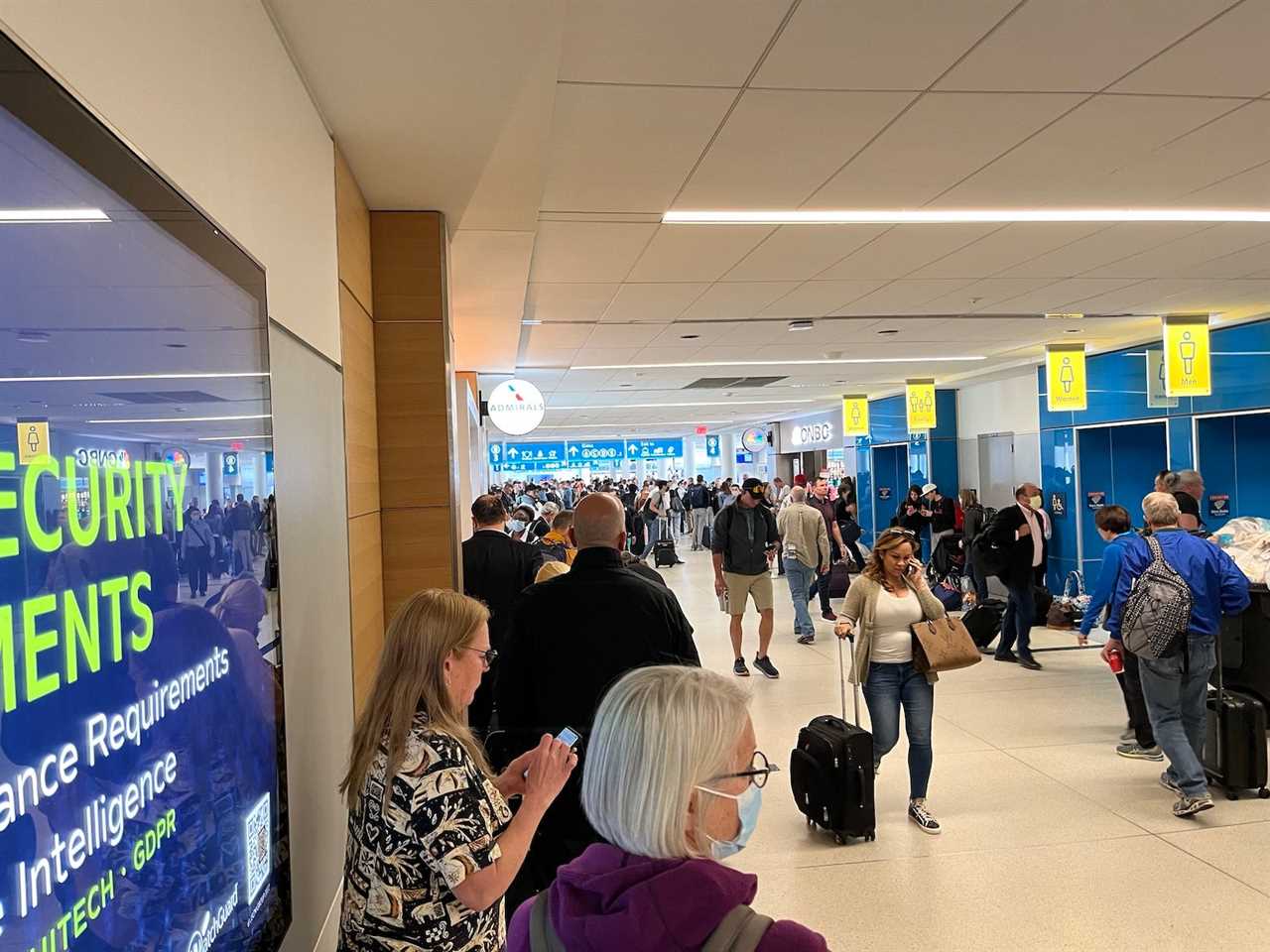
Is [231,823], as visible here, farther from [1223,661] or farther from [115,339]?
[1223,661]

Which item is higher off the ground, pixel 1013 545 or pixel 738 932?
pixel 738 932

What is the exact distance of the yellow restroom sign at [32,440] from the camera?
78cm

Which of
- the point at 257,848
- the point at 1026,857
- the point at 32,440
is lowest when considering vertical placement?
the point at 1026,857

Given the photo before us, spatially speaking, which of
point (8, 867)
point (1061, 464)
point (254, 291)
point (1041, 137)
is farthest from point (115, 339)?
point (1061, 464)

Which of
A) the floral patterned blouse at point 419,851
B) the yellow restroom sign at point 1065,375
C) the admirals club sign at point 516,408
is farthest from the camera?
the yellow restroom sign at point 1065,375

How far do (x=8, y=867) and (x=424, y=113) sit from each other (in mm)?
2429

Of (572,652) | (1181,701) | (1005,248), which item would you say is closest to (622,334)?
(1005,248)

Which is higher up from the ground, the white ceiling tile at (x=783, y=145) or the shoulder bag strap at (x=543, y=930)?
the white ceiling tile at (x=783, y=145)

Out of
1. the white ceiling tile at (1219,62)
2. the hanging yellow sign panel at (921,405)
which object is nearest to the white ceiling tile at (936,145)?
the white ceiling tile at (1219,62)

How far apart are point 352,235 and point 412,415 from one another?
83 cm

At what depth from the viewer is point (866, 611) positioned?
4.34 meters

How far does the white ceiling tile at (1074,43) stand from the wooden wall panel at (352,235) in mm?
2212

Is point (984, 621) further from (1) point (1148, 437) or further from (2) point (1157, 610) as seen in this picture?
(1) point (1148, 437)

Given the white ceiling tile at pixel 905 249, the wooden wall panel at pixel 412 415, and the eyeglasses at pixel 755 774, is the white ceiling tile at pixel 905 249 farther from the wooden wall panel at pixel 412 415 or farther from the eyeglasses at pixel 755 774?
the eyeglasses at pixel 755 774
